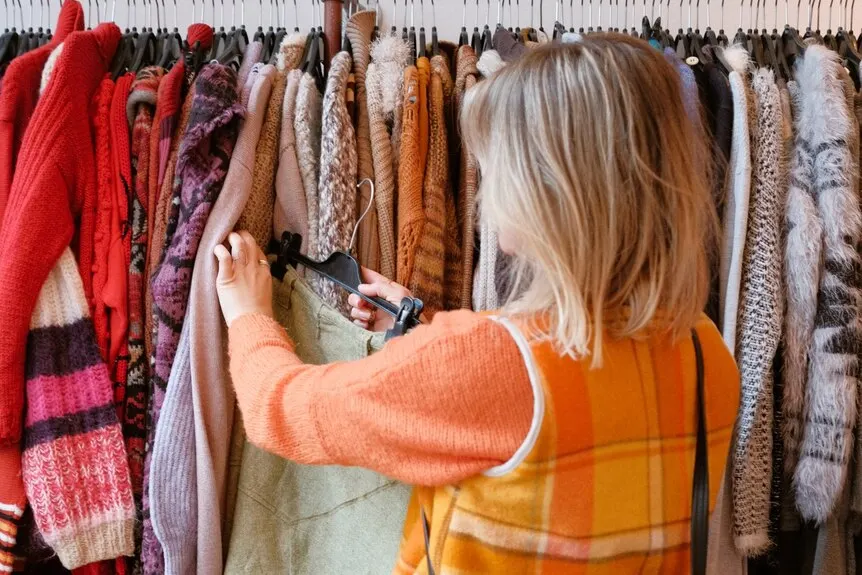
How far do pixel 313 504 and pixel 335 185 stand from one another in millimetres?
453

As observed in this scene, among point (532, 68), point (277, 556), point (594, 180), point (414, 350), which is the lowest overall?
point (277, 556)

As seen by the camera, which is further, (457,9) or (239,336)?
(457,9)

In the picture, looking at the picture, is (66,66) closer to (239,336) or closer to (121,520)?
(239,336)

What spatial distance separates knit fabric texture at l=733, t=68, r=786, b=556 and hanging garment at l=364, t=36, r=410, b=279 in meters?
0.51

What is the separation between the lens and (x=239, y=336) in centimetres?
77

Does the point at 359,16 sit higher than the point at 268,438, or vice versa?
the point at 359,16

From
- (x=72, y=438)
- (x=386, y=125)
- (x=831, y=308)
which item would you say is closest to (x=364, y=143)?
(x=386, y=125)

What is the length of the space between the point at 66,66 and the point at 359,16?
432mm

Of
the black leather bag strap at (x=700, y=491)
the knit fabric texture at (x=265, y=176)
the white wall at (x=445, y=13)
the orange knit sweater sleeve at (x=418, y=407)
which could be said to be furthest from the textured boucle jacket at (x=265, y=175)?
the black leather bag strap at (x=700, y=491)

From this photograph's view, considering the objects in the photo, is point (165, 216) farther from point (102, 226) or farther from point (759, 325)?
point (759, 325)

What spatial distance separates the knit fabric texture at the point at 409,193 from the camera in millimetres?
922

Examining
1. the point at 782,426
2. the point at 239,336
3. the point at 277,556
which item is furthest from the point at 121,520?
the point at 782,426

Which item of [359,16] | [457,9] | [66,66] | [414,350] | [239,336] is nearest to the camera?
[414,350]

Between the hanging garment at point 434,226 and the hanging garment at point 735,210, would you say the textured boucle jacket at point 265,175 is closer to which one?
the hanging garment at point 434,226
